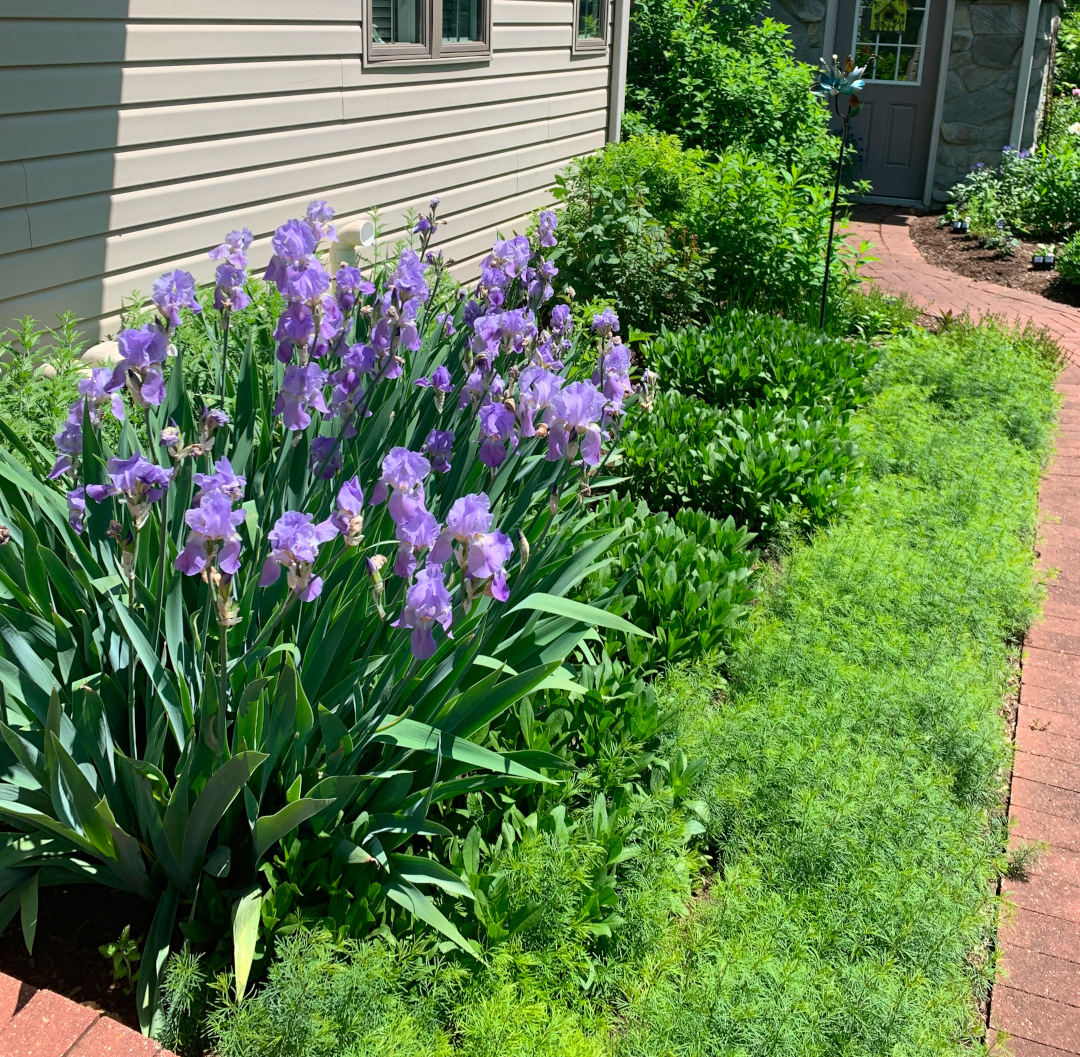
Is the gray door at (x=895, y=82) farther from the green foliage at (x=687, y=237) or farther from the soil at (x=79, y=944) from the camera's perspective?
the soil at (x=79, y=944)

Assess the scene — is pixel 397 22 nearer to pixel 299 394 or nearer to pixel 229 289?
pixel 229 289

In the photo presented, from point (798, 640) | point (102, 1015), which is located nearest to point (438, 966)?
point (102, 1015)

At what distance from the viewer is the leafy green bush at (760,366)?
4984 millimetres

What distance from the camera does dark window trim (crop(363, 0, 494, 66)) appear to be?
4977 millimetres

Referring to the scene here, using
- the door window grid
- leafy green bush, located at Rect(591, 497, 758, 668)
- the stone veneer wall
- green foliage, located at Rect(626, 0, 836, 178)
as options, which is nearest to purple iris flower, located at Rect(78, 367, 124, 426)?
leafy green bush, located at Rect(591, 497, 758, 668)

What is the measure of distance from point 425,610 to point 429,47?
4619mm

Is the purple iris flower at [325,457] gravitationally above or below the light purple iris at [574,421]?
below

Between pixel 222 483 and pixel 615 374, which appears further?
pixel 615 374

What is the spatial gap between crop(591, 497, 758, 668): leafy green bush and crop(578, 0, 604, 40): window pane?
17.9ft

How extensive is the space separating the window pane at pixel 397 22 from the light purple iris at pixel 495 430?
3600mm

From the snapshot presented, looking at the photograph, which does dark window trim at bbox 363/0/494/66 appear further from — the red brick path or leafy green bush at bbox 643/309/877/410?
the red brick path

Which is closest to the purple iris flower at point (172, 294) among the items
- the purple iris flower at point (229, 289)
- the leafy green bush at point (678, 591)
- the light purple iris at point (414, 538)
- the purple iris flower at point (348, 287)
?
the purple iris flower at point (229, 289)

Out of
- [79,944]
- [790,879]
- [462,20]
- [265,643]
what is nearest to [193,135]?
[462,20]

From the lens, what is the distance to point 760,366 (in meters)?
5.05
